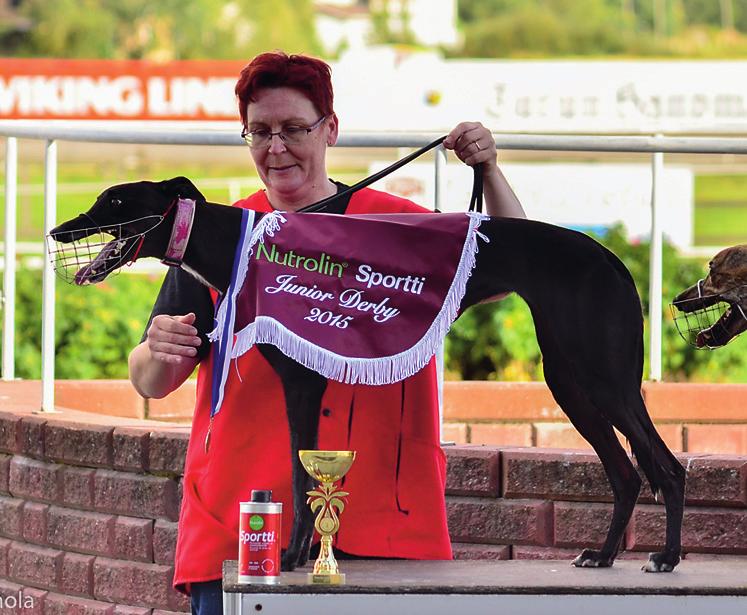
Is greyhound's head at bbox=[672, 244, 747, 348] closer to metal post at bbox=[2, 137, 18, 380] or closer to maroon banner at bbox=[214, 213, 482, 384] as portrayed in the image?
maroon banner at bbox=[214, 213, 482, 384]

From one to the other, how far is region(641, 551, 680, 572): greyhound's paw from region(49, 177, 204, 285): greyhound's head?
1.22 metres

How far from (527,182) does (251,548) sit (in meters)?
7.71

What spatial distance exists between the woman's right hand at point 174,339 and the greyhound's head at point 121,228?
0.15m

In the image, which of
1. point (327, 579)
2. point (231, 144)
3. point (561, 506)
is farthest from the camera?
point (231, 144)

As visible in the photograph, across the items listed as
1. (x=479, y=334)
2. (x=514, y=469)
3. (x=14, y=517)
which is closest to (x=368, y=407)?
(x=514, y=469)

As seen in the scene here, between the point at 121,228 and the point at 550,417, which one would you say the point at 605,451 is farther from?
the point at 550,417

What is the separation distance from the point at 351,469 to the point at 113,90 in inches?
707

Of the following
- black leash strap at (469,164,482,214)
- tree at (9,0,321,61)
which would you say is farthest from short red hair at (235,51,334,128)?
tree at (9,0,321,61)

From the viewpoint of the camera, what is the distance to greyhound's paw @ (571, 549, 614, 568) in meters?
3.29

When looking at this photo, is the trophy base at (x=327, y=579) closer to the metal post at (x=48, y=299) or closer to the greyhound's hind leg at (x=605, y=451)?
the greyhound's hind leg at (x=605, y=451)

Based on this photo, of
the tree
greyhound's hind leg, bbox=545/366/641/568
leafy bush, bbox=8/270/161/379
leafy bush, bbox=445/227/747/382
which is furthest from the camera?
the tree

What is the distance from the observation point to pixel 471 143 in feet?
11.1

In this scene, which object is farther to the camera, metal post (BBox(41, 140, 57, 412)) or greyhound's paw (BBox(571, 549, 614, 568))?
metal post (BBox(41, 140, 57, 412))

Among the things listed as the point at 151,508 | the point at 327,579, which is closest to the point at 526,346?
the point at 151,508
